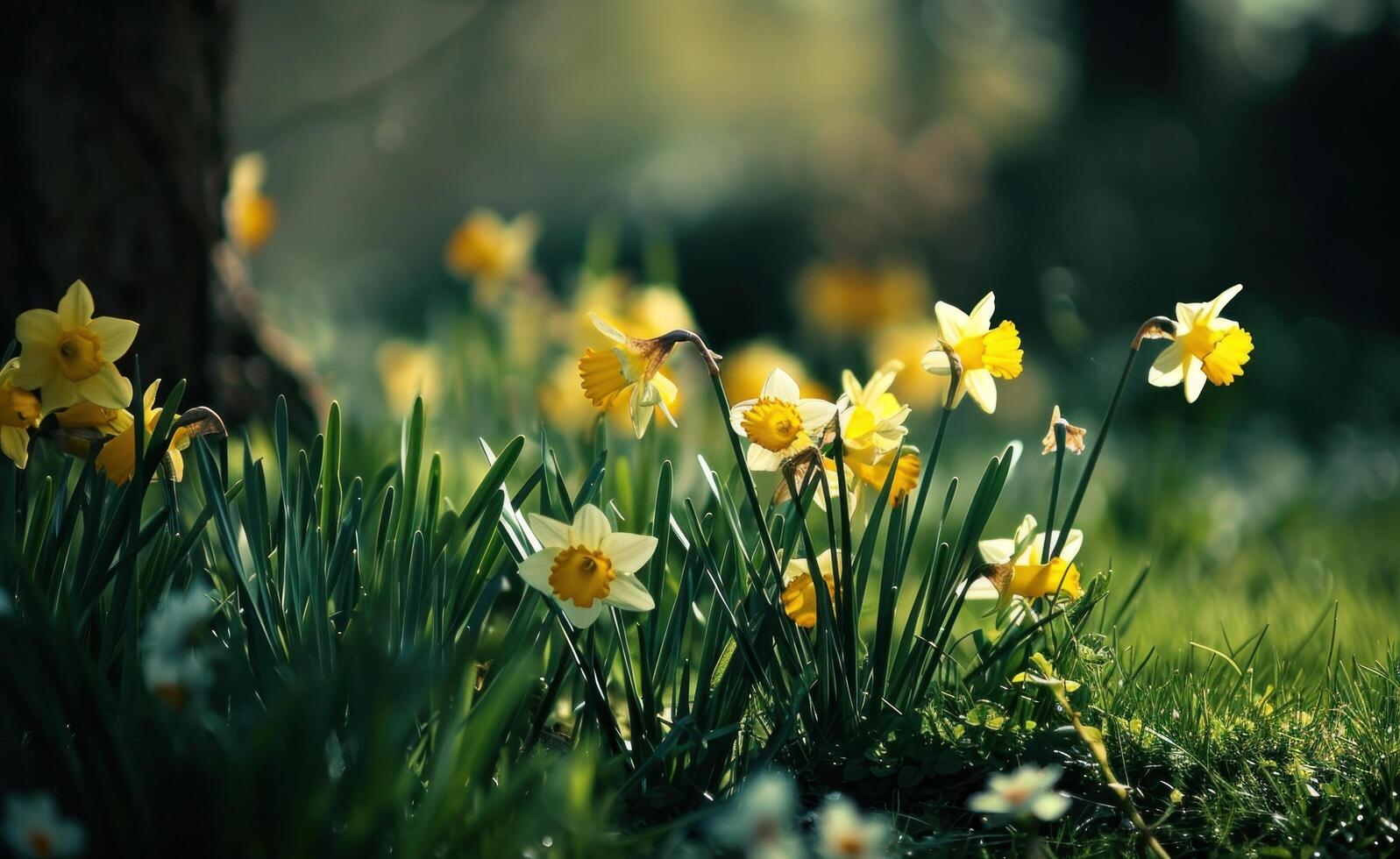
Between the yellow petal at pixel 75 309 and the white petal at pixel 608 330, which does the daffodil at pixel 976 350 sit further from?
the yellow petal at pixel 75 309

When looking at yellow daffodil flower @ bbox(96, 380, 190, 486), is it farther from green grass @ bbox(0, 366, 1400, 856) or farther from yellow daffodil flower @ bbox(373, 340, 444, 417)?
yellow daffodil flower @ bbox(373, 340, 444, 417)

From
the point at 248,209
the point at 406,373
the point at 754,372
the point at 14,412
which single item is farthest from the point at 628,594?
the point at 248,209

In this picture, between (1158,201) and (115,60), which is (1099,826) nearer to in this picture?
(115,60)

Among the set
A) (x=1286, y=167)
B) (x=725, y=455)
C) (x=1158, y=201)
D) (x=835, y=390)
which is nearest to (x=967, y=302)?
(x=1158, y=201)

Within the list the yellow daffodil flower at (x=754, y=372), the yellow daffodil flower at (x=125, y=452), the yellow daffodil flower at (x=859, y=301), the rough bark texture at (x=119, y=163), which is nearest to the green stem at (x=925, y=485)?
the yellow daffodil flower at (x=125, y=452)

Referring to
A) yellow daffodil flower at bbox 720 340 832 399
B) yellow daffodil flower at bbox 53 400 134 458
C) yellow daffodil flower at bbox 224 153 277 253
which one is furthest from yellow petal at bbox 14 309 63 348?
yellow daffodil flower at bbox 224 153 277 253
